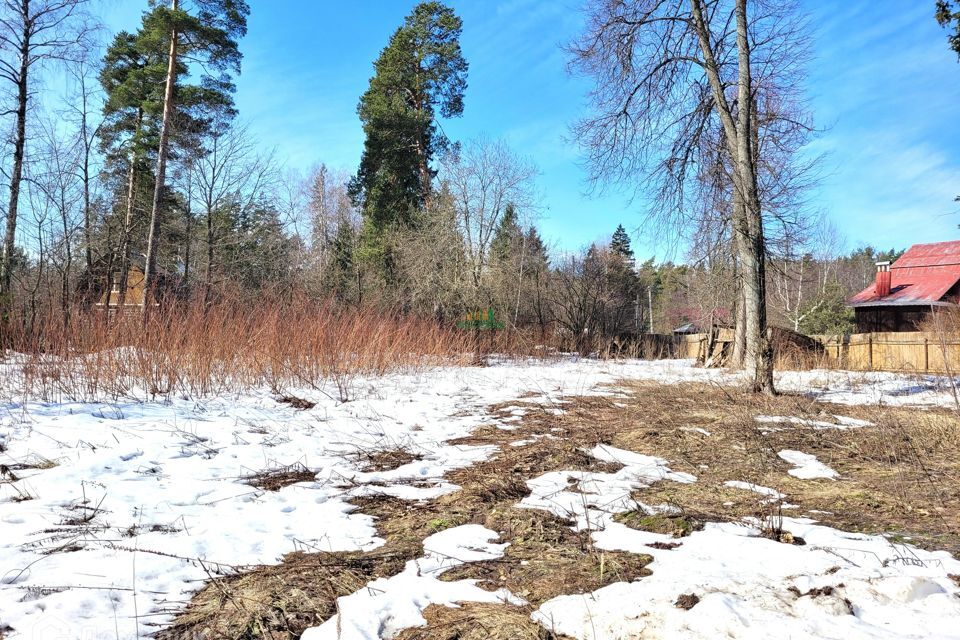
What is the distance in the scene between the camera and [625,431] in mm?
4430

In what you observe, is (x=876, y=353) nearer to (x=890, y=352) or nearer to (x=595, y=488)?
(x=890, y=352)

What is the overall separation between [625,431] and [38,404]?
5.21 metres

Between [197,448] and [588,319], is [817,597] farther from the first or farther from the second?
[588,319]

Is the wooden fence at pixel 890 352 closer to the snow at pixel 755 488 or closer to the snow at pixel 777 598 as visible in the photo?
the snow at pixel 755 488

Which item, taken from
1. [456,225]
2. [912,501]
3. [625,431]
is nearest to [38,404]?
[625,431]

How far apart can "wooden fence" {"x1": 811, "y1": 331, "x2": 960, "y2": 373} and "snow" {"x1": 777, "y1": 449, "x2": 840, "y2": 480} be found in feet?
35.9

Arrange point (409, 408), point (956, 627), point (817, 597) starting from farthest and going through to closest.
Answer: point (409, 408)
point (817, 597)
point (956, 627)

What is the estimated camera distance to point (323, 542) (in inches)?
83.4

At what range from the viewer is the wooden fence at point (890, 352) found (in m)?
12.0

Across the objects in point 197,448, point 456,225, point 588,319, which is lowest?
point 197,448

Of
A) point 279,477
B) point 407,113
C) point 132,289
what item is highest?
point 407,113

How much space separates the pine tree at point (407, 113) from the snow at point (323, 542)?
18.5m

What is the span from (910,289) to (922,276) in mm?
Answer: 932

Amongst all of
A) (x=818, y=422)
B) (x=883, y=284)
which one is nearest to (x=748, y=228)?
(x=818, y=422)
